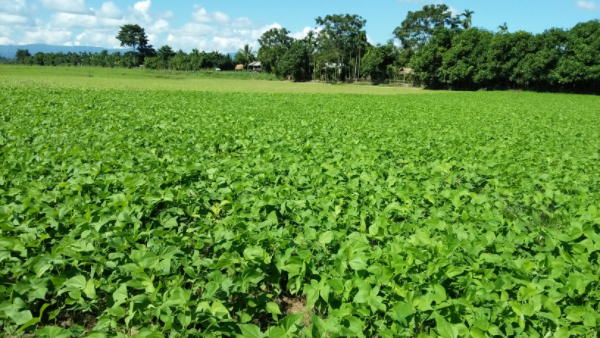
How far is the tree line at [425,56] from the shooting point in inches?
1676

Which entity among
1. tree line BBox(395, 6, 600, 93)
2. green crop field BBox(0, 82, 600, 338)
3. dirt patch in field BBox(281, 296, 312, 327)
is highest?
tree line BBox(395, 6, 600, 93)

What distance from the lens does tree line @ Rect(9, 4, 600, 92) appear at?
42.6 metres

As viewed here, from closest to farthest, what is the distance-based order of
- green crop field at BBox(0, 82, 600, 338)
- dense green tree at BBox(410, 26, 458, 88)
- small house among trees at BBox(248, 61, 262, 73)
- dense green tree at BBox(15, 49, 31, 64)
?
green crop field at BBox(0, 82, 600, 338) → dense green tree at BBox(410, 26, 458, 88) → dense green tree at BBox(15, 49, 31, 64) → small house among trees at BBox(248, 61, 262, 73)

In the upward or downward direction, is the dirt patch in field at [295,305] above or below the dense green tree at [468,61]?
below

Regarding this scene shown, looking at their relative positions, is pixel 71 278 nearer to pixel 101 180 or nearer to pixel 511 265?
pixel 101 180

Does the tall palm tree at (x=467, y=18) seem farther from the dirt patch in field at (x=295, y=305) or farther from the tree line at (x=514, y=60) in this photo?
the dirt patch in field at (x=295, y=305)

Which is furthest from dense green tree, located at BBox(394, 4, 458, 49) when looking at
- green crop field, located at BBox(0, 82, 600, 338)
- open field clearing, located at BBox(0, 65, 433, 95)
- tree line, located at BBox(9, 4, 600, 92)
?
green crop field, located at BBox(0, 82, 600, 338)

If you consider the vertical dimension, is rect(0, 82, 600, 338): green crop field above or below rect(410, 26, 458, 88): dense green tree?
below

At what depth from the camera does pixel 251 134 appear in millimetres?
9430

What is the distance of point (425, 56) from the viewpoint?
176 feet

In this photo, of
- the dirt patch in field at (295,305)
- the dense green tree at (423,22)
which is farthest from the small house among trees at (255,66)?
the dirt patch in field at (295,305)

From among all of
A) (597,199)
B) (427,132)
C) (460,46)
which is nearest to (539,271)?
(597,199)

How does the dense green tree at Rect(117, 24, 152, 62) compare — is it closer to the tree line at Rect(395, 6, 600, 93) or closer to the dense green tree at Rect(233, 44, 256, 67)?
the dense green tree at Rect(233, 44, 256, 67)

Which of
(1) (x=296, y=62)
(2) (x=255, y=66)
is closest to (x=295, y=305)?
(1) (x=296, y=62)
